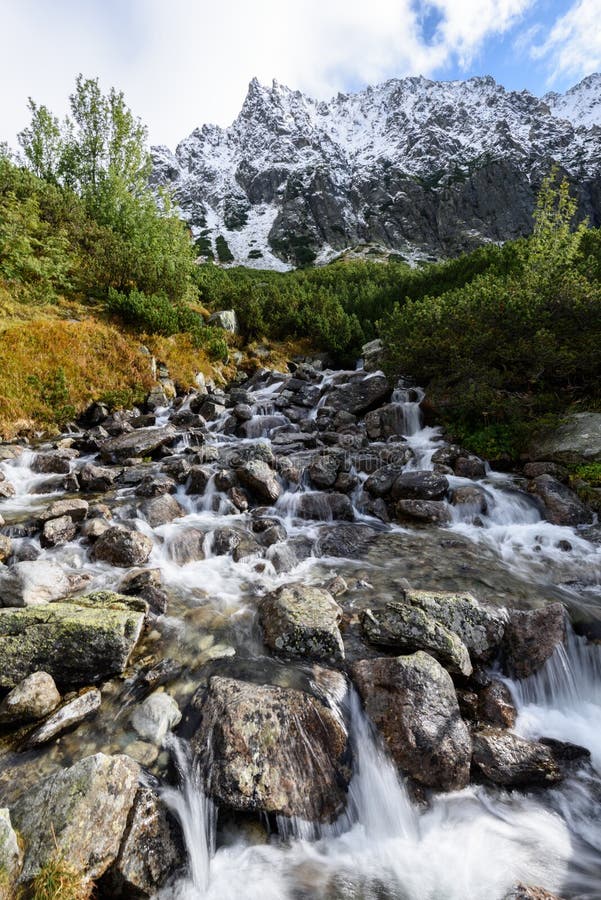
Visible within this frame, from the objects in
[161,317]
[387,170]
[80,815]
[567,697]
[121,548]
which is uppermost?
[387,170]

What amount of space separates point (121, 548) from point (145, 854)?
4308 millimetres

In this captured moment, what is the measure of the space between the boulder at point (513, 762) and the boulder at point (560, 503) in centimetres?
523

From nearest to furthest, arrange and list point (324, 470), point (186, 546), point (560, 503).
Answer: point (186, 546) → point (560, 503) → point (324, 470)

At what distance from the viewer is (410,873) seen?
304 centimetres

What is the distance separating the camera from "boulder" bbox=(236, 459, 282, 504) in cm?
913

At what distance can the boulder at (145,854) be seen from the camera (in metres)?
2.58

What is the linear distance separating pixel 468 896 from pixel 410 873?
424 mm

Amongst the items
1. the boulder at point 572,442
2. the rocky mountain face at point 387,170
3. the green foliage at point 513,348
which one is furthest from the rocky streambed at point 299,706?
the rocky mountain face at point 387,170

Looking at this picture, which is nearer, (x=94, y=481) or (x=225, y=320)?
(x=94, y=481)

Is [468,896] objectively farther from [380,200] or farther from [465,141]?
[465,141]

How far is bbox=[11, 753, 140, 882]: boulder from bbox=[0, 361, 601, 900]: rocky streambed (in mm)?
13

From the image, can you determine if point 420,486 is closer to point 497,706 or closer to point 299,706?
point 497,706

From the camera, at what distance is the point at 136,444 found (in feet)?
37.4

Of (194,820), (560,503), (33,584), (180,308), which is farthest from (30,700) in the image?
(180,308)
